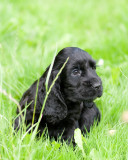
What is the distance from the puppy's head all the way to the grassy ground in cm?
43

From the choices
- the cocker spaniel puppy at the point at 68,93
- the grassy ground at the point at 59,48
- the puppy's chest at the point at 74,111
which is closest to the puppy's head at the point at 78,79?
the cocker spaniel puppy at the point at 68,93

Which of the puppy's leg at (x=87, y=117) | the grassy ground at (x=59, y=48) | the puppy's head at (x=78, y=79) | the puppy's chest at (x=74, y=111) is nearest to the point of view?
the grassy ground at (x=59, y=48)

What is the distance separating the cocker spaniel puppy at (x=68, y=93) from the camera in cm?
283

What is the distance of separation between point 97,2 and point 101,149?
693 centimetres

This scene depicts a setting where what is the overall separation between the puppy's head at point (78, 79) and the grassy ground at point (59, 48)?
433 mm

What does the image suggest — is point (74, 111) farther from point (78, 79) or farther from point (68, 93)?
point (78, 79)

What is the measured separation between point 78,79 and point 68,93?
187mm

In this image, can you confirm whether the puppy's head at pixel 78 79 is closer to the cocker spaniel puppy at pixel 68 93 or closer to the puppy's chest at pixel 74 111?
the cocker spaniel puppy at pixel 68 93

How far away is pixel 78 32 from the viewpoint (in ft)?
22.6

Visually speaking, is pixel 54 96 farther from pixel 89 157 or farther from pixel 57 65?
pixel 89 157

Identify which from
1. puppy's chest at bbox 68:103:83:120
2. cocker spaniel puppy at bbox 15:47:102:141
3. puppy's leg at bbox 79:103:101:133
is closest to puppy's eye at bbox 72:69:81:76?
cocker spaniel puppy at bbox 15:47:102:141

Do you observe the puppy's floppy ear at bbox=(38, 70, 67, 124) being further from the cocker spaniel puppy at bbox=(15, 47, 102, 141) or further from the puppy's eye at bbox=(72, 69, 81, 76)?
the puppy's eye at bbox=(72, 69, 81, 76)

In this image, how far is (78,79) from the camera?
2844 millimetres

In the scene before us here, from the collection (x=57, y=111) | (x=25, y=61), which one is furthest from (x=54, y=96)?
(x=25, y=61)
